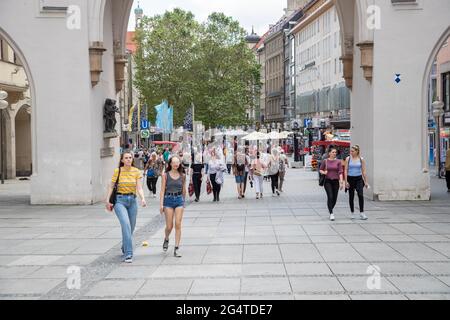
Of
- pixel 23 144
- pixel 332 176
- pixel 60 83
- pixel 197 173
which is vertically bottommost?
pixel 197 173

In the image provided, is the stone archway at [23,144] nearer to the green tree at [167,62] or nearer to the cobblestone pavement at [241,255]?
the cobblestone pavement at [241,255]

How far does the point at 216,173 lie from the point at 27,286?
526 inches

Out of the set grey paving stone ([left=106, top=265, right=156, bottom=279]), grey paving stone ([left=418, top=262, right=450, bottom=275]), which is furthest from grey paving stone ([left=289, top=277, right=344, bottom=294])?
grey paving stone ([left=106, top=265, right=156, bottom=279])

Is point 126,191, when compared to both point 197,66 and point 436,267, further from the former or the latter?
point 197,66

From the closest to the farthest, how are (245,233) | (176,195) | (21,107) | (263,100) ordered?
(176,195) < (245,233) < (21,107) < (263,100)

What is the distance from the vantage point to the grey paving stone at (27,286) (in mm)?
8801

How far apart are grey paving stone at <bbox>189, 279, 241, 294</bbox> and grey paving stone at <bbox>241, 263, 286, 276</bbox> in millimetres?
546

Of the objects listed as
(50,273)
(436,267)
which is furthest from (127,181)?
(436,267)

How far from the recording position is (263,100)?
135 meters

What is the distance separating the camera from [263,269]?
9.96 m

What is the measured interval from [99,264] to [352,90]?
14567 mm

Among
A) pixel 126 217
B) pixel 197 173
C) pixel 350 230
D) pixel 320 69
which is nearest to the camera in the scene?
pixel 126 217
